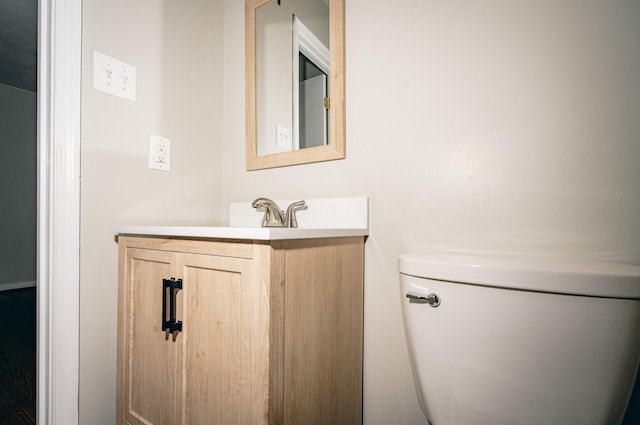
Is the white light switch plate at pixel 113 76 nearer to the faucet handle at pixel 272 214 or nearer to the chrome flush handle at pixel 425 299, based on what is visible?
the faucet handle at pixel 272 214

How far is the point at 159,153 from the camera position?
1.01 m

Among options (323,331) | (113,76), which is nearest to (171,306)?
(323,331)

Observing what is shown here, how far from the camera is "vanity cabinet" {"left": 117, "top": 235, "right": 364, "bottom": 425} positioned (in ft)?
1.79

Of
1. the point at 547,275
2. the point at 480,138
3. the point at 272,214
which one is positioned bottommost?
the point at 547,275

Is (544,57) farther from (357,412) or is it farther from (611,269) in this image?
Answer: (357,412)

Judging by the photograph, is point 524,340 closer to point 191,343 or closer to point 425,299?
point 425,299

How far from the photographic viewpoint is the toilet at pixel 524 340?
462mm

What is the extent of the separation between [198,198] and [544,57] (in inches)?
46.1

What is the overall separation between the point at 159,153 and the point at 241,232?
0.68 metres

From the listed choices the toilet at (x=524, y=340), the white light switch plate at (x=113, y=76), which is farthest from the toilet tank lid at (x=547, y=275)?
the white light switch plate at (x=113, y=76)

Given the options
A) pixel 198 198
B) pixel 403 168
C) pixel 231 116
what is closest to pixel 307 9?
pixel 231 116

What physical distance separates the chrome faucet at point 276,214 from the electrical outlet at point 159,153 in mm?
405

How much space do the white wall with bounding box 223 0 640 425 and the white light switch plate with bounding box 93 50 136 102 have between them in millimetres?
630

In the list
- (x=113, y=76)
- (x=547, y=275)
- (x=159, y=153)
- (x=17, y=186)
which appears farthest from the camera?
(x=17, y=186)
